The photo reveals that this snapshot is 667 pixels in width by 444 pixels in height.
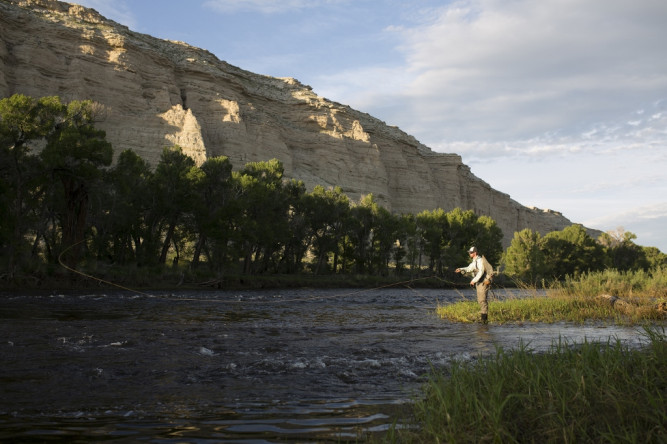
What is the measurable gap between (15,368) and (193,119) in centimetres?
6727

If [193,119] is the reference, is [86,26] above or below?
above

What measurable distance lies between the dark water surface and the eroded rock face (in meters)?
56.5

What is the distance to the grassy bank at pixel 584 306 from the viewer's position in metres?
13.8

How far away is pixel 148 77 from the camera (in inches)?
3000

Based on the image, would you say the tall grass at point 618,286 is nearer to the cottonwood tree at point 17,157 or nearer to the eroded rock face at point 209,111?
the cottonwood tree at point 17,157

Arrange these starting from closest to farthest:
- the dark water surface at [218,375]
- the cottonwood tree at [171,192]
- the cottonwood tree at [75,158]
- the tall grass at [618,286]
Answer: the dark water surface at [218,375], the tall grass at [618,286], the cottonwood tree at [75,158], the cottonwood tree at [171,192]

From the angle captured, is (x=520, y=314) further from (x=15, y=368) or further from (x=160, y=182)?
(x=160, y=182)

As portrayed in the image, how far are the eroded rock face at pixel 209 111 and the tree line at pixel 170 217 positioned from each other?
54.8ft

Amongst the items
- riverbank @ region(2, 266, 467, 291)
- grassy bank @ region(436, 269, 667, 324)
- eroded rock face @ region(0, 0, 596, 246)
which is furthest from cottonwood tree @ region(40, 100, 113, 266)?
eroded rock face @ region(0, 0, 596, 246)

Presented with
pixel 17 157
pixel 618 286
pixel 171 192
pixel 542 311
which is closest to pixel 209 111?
pixel 171 192

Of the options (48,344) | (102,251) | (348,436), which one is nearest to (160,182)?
(102,251)

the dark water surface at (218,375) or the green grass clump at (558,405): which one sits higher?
the green grass clump at (558,405)

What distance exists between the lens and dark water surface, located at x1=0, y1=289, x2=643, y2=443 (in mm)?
4981

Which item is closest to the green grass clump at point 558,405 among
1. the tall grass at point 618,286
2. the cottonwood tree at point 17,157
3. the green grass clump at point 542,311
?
the green grass clump at point 542,311
